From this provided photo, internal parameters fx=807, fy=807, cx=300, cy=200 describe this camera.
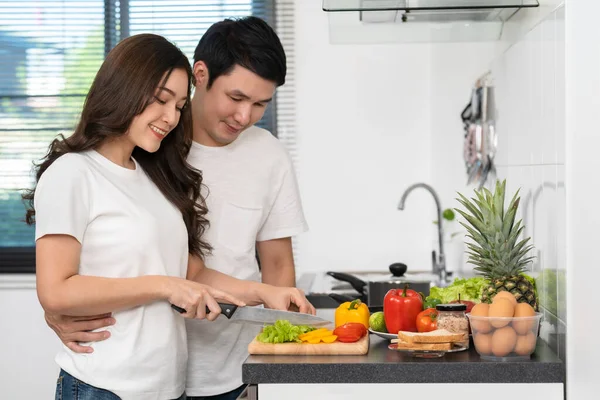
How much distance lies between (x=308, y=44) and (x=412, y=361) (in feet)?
8.91

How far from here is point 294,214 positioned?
2193 mm

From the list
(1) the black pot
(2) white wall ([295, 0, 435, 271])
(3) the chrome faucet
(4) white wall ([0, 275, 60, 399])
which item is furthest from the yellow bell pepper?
(4) white wall ([0, 275, 60, 399])

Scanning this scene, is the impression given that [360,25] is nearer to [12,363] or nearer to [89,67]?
[89,67]

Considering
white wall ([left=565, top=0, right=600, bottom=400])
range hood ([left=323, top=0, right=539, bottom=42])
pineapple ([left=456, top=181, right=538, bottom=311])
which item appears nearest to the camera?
white wall ([left=565, top=0, right=600, bottom=400])

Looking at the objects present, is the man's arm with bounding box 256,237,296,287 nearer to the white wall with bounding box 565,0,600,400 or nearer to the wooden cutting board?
the wooden cutting board

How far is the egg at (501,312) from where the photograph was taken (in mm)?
1581

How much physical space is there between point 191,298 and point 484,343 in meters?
0.58

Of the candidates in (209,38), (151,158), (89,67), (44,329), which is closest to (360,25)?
(209,38)

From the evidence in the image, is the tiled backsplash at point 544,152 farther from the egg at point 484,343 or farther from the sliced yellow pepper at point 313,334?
the sliced yellow pepper at point 313,334

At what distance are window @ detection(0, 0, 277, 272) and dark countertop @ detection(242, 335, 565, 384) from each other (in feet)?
9.50

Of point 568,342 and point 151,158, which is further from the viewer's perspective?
point 151,158

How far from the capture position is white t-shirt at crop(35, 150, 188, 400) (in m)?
1.56

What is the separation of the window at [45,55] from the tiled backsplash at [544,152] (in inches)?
87.1

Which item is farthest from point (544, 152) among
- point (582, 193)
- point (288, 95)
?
point (288, 95)
